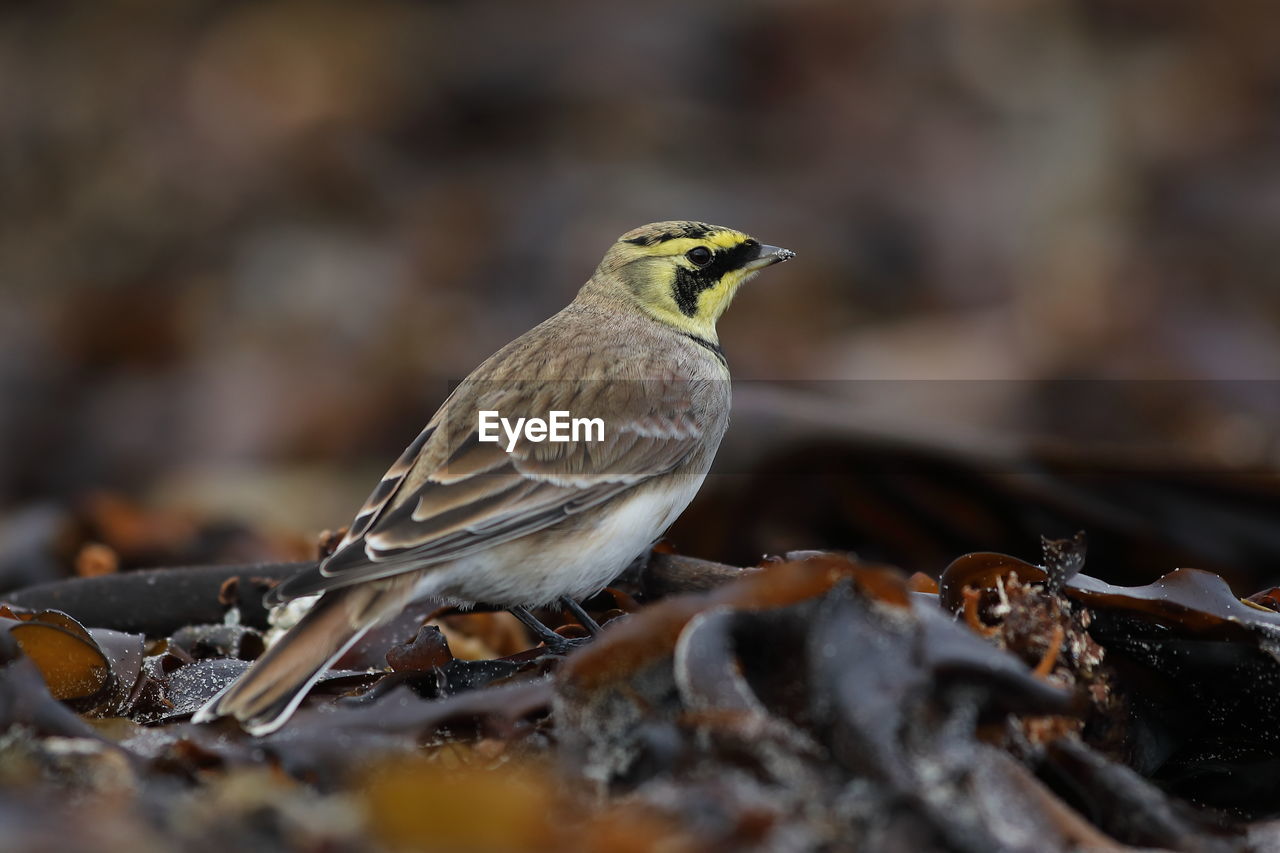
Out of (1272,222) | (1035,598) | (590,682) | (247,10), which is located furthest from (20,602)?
(1272,222)

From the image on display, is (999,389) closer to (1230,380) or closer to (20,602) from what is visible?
(1230,380)

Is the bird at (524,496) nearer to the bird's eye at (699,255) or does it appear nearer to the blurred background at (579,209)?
the bird's eye at (699,255)

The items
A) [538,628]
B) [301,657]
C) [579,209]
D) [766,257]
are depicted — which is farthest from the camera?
[579,209]

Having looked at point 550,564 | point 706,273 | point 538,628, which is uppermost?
point 706,273

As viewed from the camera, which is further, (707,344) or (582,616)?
(707,344)

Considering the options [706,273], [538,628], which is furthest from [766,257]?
[538,628]

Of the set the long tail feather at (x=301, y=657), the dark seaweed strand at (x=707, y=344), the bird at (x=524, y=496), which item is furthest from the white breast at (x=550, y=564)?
the dark seaweed strand at (x=707, y=344)

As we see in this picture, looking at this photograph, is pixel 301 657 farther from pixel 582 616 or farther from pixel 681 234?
pixel 681 234
